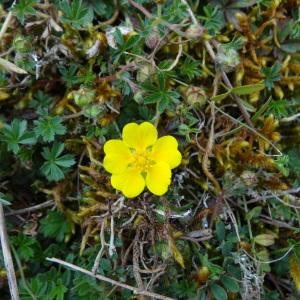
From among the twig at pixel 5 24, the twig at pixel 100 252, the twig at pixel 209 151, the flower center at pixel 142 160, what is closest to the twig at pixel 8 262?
the twig at pixel 100 252

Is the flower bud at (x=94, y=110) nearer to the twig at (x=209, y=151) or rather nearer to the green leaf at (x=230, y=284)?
the twig at (x=209, y=151)

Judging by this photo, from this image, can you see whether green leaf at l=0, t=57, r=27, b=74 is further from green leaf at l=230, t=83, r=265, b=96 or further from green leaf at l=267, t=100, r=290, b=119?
green leaf at l=267, t=100, r=290, b=119

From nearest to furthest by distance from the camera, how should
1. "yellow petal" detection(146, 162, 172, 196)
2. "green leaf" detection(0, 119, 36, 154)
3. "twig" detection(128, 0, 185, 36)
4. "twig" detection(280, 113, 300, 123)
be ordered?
"yellow petal" detection(146, 162, 172, 196)
"twig" detection(128, 0, 185, 36)
"green leaf" detection(0, 119, 36, 154)
"twig" detection(280, 113, 300, 123)

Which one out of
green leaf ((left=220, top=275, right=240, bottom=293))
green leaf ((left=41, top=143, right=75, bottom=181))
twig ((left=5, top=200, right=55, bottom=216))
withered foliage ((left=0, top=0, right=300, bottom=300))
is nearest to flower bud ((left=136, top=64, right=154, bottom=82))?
withered foliage ((left=0, top=0, right=300, bottom=300))

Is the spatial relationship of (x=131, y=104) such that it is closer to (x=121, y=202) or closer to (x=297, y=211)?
(x=121, y=202)

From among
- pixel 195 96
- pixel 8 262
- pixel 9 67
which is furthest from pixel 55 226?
pixel 195 96

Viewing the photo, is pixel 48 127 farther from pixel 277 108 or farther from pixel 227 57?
pixel 277 108
